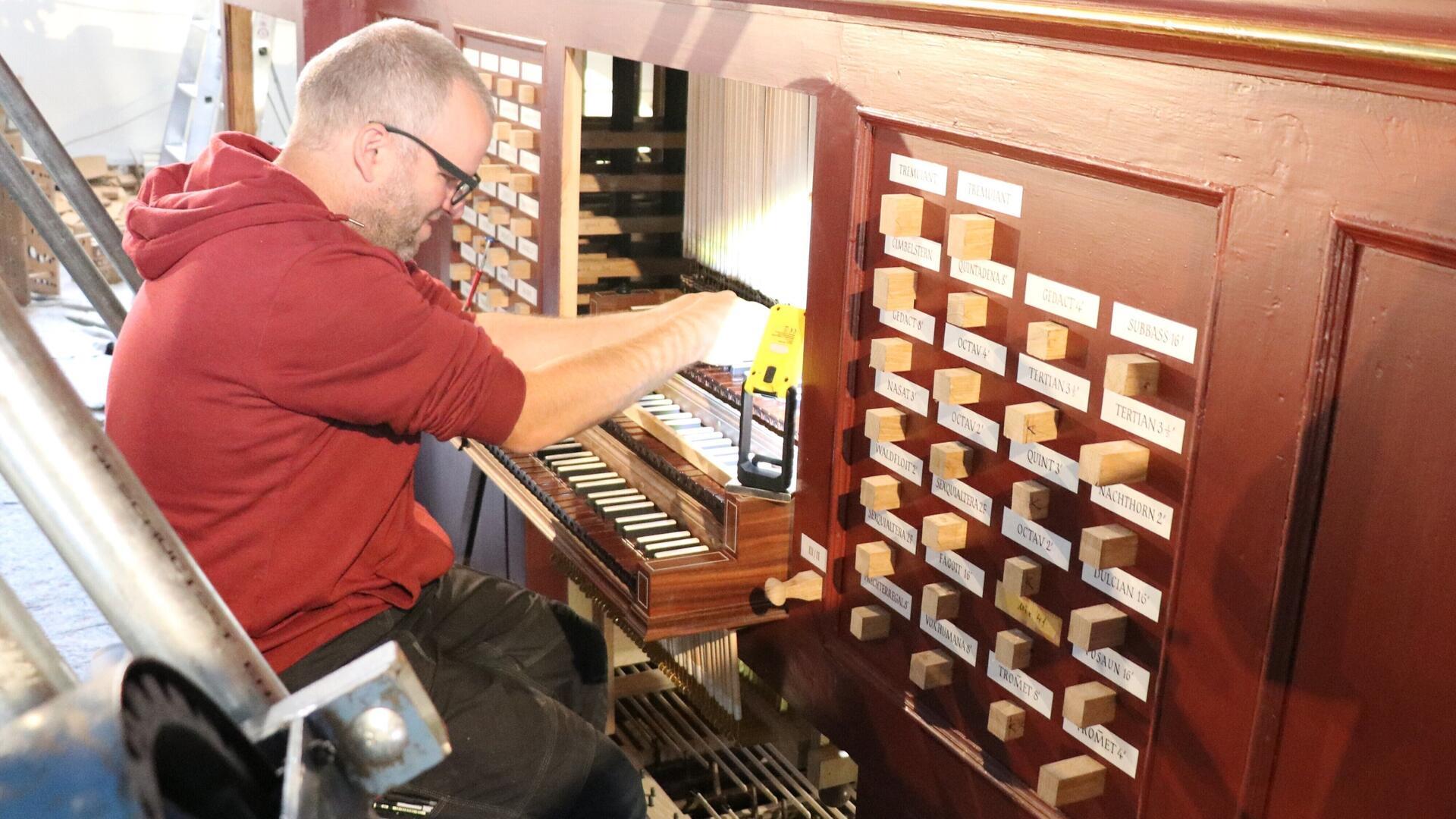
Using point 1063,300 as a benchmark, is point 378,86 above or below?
above

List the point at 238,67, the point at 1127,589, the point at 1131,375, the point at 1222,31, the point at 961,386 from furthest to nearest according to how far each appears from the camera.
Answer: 1. the point at 238,67
2. the point at 961,386
3. the point at 1127,589
4. the point at 1131,375
5. the point at 1222,31

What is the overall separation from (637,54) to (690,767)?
6.03ft

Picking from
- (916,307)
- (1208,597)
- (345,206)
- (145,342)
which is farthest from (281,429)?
(1208,597)

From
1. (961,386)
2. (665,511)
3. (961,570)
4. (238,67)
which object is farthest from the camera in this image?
(238,67)

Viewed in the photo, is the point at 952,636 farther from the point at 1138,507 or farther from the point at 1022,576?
the point at 1138,507

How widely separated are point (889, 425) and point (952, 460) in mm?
197

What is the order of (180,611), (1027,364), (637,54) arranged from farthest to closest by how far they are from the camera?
(637,54) < (1027,364) < (180,611)

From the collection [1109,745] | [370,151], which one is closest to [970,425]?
[1109,745]

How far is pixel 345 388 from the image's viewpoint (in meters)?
2.20

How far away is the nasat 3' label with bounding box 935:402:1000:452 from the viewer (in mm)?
2148

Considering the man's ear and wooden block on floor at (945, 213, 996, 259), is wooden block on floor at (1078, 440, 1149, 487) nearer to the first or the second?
wooden block on floor at (945, 213, 996, 259)

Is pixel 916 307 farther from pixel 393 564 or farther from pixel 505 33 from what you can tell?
pixel 505 33

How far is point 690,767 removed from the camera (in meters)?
3.64

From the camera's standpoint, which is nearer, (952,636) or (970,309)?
(970,309)
